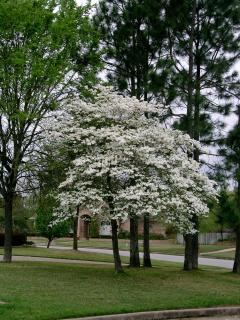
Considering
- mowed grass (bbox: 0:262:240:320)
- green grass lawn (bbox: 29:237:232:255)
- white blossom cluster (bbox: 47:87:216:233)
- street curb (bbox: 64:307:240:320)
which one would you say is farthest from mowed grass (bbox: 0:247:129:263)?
street curb (bbox: 64:307:240:320)

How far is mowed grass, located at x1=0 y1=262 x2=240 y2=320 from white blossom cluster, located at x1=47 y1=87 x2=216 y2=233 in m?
1.98

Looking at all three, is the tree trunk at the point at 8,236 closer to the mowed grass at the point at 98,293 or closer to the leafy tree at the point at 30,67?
the leafy tree at the point at 30,67

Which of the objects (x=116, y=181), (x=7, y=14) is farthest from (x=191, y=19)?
(x=116, y=181)

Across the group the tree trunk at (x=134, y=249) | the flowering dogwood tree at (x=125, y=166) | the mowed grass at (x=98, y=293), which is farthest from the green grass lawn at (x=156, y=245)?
the flowering dogwood tree at (x=125, y=166)

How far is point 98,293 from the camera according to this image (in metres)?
13.2

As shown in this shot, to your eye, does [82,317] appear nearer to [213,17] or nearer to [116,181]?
[116,181]

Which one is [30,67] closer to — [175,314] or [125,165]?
[125,165]

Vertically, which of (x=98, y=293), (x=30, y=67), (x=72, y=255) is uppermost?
(x=30, y=67)

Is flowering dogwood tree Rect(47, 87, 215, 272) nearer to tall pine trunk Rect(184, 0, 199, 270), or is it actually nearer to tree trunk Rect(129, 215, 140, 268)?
tall pine trunk Rect(184, 0, 199, 270)

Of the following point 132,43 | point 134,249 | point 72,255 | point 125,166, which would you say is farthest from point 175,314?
point 72,255

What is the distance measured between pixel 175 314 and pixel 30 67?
1242 cm

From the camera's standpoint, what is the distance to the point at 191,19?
74.8 feet

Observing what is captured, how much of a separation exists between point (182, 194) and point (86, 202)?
9.75ft

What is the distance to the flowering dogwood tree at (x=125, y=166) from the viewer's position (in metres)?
16.1
